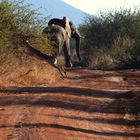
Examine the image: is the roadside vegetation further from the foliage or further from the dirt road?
the dirt road

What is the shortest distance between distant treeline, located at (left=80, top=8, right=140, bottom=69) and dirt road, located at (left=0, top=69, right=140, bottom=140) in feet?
46.0

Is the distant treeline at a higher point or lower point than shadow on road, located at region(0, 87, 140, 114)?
higher

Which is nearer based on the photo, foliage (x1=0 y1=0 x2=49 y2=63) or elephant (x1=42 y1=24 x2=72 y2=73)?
foliage (x1=0 y1=0 x2=49 y2=63)

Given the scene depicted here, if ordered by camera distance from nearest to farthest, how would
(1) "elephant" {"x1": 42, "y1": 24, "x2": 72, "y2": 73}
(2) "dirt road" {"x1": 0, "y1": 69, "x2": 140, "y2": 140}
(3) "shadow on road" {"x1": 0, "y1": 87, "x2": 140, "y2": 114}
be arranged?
(2) "dirt road" {"x1": 0, "y1": 69, "x2": 140, "y2": 140}
(3) "shadow on road" {"x1": 0, "y1": 87, "x2": 140, "y2": 114}
(1) "elephant" {"x1": 42, "y1": 24, "x2": 72, "y2": 73}

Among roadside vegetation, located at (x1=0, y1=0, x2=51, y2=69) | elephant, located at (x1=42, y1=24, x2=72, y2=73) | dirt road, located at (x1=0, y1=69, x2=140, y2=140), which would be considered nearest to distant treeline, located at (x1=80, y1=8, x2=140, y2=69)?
elephant, located at (x1=42, y1=24, x2=72, y2=73)

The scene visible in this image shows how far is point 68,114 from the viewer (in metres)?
12.0

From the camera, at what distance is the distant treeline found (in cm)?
3185

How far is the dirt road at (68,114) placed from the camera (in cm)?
1013

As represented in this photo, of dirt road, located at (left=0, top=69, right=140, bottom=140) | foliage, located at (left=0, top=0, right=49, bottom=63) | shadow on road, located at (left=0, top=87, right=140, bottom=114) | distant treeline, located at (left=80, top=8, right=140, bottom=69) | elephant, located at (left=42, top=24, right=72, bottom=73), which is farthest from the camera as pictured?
distant treeline, located at (left=80, top=8, right=140, bottom=69)

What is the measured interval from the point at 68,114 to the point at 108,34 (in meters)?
25.9

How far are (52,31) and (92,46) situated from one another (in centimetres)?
1525

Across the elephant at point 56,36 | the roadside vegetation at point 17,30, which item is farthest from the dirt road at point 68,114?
the elephant at point 56,36

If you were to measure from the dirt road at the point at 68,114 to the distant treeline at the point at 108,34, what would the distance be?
14.0 m

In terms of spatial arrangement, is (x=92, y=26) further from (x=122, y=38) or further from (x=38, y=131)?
(x=38, y=131)
